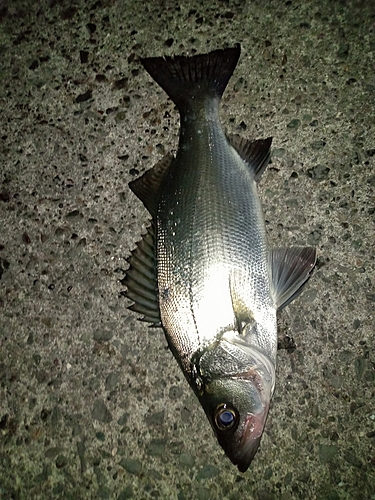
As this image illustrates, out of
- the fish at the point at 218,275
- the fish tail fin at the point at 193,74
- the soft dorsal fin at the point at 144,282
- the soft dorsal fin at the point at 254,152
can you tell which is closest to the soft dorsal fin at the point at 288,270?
the fish at the point at 218,275

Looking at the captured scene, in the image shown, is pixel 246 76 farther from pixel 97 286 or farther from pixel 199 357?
pixel 199 357

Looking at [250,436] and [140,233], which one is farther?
[140,233]

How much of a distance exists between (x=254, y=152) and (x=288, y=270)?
536mm

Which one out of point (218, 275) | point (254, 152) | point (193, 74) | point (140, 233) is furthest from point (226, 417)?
point (193, 74)

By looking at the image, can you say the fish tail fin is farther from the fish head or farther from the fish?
the fish head

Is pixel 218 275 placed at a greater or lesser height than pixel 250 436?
greater

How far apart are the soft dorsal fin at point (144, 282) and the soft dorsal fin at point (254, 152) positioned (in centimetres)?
52

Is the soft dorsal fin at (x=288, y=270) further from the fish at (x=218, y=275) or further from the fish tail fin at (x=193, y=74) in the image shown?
the fish tail fin at (x=193, y=74)

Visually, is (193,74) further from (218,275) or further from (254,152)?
(218,275)

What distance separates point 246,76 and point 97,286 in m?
1.27

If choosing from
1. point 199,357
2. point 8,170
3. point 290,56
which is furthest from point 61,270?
point 290,56

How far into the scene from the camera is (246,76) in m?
2.30

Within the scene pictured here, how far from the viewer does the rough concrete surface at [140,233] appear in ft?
6.34

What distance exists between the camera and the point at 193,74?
210 centimetres
